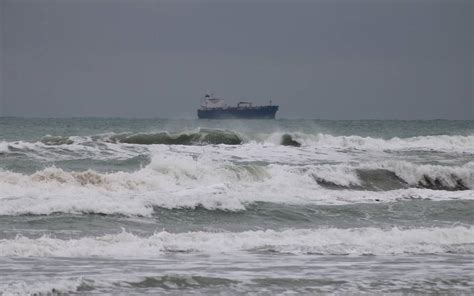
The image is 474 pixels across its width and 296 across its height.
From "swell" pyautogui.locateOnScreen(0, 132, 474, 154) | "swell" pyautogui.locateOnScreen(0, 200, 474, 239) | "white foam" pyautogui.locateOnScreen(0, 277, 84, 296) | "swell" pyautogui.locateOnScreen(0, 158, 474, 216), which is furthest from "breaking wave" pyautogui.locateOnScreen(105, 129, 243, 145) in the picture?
"white foam" pyautogui.locateOnScreen(0, 277, 84, 296)

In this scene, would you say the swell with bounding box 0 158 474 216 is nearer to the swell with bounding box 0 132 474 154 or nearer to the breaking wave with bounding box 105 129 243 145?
the swell with bounding box 0 132 474 154

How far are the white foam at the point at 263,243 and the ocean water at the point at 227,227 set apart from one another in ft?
Result: 0.11

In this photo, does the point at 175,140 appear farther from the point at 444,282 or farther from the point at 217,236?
the point at 444,282

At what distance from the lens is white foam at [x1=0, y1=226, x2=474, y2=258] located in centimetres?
1473

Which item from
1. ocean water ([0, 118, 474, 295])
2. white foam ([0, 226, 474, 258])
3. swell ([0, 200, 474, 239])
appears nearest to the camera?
ocean water ([0, 118, 474, 295])

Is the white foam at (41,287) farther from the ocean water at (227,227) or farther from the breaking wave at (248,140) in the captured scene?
the breaking wave at (248,140)

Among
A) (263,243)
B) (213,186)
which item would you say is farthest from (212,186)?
(263,243)

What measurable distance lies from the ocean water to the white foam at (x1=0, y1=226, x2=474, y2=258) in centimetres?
3

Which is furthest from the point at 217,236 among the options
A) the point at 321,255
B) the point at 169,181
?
the point at 169,181

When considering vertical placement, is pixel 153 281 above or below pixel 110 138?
below

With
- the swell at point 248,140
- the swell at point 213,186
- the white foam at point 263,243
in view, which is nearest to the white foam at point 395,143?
the swell at point 248,140

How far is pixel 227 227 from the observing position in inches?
742

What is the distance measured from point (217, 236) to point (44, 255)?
3715mm

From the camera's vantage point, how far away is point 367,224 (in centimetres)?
2008
